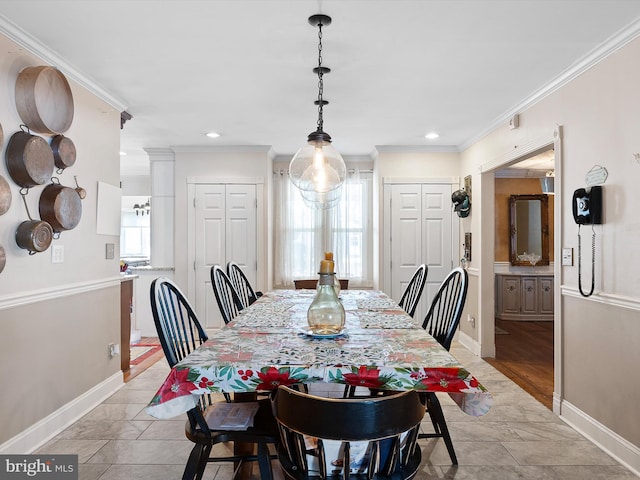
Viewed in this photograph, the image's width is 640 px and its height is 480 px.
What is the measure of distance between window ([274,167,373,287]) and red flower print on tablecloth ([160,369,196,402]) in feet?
14.6

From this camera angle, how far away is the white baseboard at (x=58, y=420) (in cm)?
244

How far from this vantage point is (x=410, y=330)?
210cm

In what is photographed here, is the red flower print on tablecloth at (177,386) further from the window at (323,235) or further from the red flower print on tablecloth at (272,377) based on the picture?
the window at (323,235)

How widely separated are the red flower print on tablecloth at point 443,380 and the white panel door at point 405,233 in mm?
4039

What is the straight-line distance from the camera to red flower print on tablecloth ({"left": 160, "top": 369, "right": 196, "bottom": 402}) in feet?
4.85

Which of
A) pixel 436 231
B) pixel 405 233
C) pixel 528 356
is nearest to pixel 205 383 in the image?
pixel 528 356

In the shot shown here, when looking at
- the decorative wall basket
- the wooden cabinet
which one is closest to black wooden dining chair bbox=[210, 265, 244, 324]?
the decorative wall basket

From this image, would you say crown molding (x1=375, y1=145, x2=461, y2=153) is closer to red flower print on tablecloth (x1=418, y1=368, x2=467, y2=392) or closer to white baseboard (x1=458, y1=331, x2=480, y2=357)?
white baseboard (x1=458, y1=331, x2=480, y2=357)

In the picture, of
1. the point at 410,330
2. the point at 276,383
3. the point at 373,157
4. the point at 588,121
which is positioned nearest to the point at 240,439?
the point at 276,383

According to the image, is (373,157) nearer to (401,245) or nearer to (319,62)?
(401,245)

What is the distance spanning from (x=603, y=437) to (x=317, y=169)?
7.79 ft

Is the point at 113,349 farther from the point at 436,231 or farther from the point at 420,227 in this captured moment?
the point at 436,231

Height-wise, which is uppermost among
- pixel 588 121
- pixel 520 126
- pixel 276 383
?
pixel 520 126

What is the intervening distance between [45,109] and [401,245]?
4.02 m
